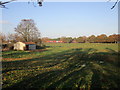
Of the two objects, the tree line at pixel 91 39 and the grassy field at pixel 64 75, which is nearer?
the grassy field at pixel 64 75

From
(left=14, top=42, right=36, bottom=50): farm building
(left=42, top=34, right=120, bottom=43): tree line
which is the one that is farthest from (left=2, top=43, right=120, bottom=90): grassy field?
(left=42, top=34, right=120, bottom=43): tree line

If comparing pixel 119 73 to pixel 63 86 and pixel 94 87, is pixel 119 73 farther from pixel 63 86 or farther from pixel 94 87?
pixel 63 86

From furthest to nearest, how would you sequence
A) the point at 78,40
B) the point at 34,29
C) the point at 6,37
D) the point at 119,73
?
the point at 78,40 < the point at 6,37 < the point at 34,29 < the point at 119,73

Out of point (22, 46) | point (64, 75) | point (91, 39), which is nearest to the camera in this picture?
point (64, 75)

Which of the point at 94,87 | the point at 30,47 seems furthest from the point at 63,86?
the point at 30,47

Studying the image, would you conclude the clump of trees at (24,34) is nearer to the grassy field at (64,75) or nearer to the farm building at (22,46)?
the farm building at (22,46)

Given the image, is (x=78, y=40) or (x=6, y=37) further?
(x=78, y=40)

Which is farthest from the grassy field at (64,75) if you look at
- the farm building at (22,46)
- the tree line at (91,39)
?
the tree line at (91,39)

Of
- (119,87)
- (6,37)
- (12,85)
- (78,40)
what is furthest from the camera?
(78,40)

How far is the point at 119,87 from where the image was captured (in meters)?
4.88

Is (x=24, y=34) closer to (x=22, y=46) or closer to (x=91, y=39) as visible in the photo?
(x=22, y=46)

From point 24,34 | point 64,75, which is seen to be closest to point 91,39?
point 24,34

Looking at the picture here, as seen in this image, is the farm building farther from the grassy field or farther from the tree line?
the grassy field

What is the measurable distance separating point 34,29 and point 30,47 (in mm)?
6838
